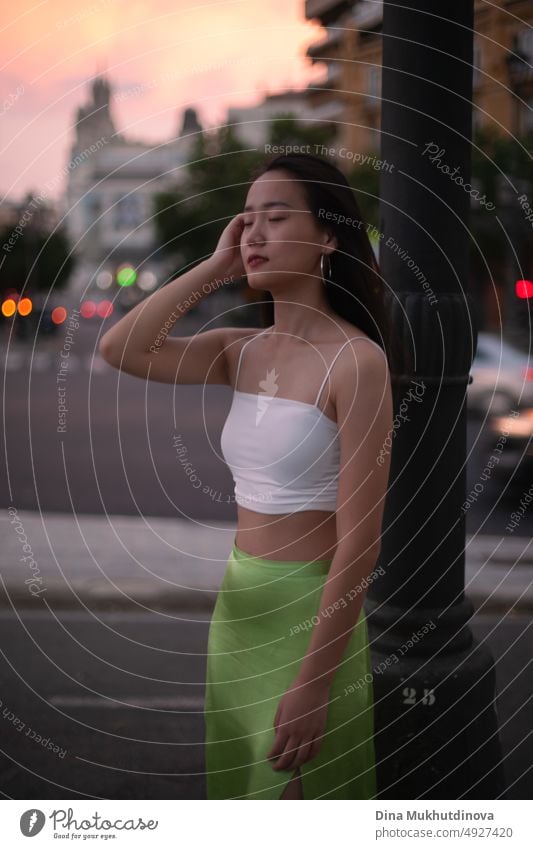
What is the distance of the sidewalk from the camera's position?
5605 millimetres

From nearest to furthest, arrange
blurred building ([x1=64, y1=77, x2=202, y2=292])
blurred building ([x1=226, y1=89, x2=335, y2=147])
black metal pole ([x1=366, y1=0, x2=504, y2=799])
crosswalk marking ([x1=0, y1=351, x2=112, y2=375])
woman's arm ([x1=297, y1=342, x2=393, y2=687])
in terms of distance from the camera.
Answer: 1. woman's arm ([x1=297, y1=342, x2=393, y2=687])
2. black metal pole ([x1=366, y1=0, x2=504, y2=799])
3. blurred building ([x1=226, y1=89, x2=335, y2=147])
4. crosswalk marking ([x1=0, y1=351, x2=112, y2=375])
5. blurred building ([x1=64, y1=77, x2=202, y2=292])

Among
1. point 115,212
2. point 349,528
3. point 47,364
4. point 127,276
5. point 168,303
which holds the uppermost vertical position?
point 115,212

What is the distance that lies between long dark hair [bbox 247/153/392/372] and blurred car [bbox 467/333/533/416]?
173 inches

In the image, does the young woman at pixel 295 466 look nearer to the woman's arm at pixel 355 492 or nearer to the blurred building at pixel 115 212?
the woman's arm at pixel 355 492

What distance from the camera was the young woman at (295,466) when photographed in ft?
6.59

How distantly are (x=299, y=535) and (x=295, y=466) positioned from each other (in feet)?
0.53

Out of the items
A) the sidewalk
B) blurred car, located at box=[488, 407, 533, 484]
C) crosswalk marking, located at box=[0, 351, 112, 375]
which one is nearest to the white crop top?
the sidewalk

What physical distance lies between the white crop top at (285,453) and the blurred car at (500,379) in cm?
459

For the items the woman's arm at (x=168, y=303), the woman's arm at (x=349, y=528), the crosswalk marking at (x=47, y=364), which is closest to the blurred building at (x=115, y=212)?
the crosswalk marking at (x=47, y=364)

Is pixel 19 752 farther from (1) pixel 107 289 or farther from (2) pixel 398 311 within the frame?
(1) pixel 107 289

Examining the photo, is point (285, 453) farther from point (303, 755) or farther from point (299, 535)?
point (303, 755)

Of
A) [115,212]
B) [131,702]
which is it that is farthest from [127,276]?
[115,212]

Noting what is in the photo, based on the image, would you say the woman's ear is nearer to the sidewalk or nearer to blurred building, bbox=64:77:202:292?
the sidewalk

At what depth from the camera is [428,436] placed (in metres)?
2.79
